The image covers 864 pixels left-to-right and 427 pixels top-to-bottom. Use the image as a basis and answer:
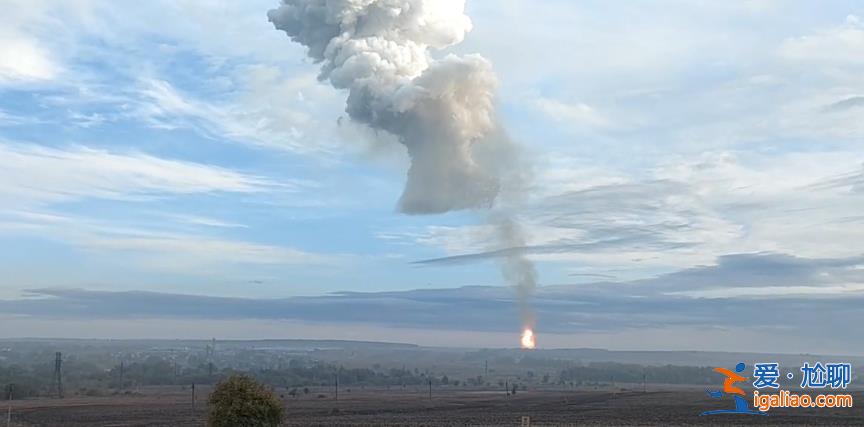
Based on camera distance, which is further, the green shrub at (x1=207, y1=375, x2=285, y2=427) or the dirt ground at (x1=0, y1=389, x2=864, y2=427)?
the dirt ground at (x1=0, y1=389, x2=864, y2=427)

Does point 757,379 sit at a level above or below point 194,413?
above

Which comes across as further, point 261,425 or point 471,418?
point 471,418

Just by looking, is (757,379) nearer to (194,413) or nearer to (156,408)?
(194,413)

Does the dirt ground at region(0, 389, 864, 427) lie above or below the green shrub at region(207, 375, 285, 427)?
below

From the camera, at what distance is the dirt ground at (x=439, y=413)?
87625 millimetres

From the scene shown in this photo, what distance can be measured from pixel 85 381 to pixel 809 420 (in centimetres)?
15308

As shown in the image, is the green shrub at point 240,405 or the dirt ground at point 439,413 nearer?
the green shrub at point 240,405

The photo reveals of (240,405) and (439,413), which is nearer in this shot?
(240,405)

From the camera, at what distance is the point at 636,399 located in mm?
135625

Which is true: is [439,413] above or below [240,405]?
below

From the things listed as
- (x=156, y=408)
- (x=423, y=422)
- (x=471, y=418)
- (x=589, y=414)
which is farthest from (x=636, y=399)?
(x=156, y=408)

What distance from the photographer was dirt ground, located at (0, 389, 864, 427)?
87625 mm

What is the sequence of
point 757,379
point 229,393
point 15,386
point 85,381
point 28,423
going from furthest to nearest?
point 85,381, point 15,386, point 28,423, point 757,379, point 229,393

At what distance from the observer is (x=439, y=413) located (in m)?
104
